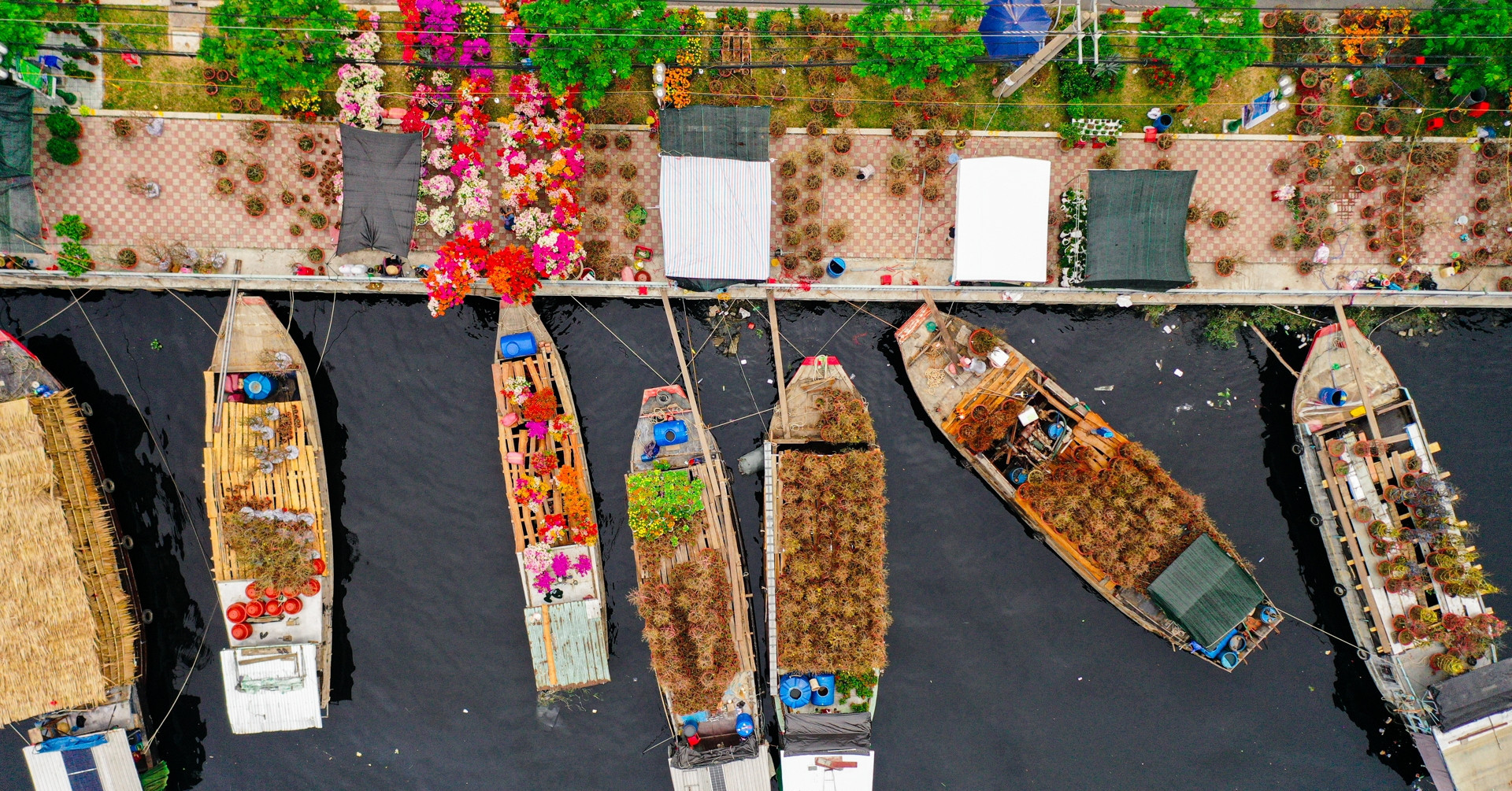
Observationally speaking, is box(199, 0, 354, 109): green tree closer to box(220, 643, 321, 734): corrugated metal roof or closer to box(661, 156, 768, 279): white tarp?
box(661, 156, 768, 279): white tarp

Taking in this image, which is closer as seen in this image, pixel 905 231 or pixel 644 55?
pixel 644 55

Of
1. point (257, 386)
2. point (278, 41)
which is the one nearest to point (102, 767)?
point (257, 386)

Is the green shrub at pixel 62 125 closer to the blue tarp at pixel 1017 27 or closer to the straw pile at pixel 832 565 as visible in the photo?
the straw pile at pixel 832 565

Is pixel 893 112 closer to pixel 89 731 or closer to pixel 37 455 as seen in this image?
pixel 37 455

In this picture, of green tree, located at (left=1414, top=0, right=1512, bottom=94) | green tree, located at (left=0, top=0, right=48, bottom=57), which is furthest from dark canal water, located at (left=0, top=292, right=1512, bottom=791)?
green tree, located at (left=1414, top=0, right=1512, bottom=94)

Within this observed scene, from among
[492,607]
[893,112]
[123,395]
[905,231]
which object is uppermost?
[893,112]

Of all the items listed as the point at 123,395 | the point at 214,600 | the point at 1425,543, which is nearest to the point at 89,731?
the point at 214,600
